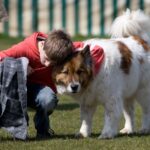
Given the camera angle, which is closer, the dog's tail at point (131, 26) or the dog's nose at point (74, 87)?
the dog's nose at point (74, 87)

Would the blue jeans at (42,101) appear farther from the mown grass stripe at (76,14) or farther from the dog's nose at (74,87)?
the mown grass stripe at (76,14)

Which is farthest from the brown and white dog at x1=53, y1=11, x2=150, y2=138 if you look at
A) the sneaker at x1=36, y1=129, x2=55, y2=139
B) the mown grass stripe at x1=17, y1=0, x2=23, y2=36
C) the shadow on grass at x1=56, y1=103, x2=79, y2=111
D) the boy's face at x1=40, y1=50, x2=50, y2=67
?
the mown grass stripe at x1=17, y1=0, x2=23, y2=36

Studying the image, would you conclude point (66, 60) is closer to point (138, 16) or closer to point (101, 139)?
point (101, 139)

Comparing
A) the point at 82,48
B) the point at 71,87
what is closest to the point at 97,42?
the point at 82,48

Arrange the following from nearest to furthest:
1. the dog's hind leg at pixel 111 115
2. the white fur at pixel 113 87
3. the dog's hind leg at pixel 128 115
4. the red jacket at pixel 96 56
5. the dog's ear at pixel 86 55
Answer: the dog's ear at pixel 86 55 < the red jacket at pixel 96 56 < the white fur at pixel 113 87 < the dog's hind leg at pixel 111 115 < the dog's hind leg at pixel 128 115

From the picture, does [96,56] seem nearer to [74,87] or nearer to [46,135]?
[74,87]

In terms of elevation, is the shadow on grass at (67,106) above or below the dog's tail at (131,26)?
below

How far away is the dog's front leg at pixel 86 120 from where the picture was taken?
8.23 m

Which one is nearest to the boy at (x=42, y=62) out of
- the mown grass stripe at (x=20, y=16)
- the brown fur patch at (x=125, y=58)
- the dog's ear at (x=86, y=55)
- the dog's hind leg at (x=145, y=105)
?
the dog's ear at (x=86, y=55)

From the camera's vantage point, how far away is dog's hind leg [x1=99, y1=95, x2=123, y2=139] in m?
8.00

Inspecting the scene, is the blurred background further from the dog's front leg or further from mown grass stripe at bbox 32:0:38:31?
the dog's front leg

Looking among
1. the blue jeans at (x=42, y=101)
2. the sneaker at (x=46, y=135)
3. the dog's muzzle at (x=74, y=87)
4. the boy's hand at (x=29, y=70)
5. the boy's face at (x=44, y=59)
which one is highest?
the boy's face at (x=44, y=59)

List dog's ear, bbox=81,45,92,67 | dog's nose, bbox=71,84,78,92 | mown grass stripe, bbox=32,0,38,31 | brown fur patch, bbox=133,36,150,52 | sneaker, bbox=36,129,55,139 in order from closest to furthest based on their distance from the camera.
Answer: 1. dog's nose, bbox=71,84,78,92
2. dog's ear, bbox=81,45,92,67
3. sneaker, bbox=36,129,55,139
4. brown fur patch, bbox=133,36,150,52
5. mown grass stripe, bbox=32,0,38,31

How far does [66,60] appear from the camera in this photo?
25.0 ft
